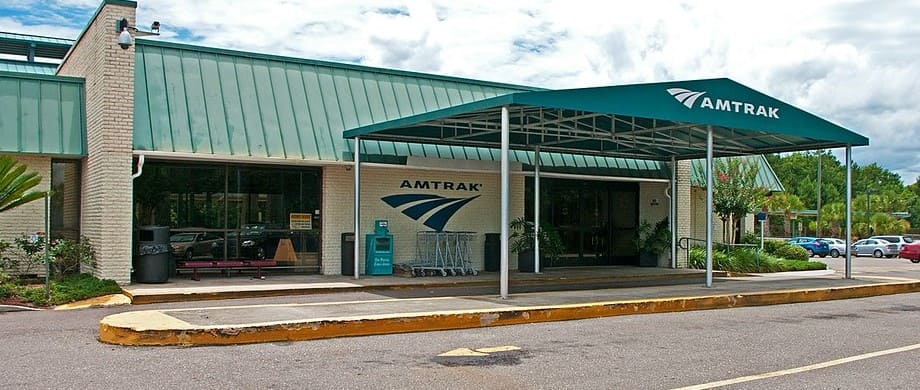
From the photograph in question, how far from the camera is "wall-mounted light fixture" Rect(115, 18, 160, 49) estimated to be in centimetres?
1548

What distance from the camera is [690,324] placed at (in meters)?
12.3

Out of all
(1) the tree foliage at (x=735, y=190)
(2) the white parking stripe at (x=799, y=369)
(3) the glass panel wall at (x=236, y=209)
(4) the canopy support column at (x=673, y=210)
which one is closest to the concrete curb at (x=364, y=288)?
(4) the canopy support column at (x=673, y=210)

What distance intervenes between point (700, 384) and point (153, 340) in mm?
5943

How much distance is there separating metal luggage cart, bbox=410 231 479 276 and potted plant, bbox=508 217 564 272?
1218mm

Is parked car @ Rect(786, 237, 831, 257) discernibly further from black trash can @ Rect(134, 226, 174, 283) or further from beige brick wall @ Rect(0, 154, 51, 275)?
beige brick wall @ Rect(0, 154, 51, 275)

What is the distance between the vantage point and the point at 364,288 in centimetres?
1619

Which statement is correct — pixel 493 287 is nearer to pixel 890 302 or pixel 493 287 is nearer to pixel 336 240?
pixel 336 240

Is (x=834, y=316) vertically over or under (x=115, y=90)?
under

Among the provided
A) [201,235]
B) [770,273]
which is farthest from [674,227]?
[201,235]

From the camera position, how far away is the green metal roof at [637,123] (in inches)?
546

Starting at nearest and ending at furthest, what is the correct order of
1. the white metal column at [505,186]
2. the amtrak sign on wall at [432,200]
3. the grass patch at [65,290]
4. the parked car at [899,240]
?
the white metal column at [505,186] < the grass patch at [65,290] < the amtrak sign on wall at [432,200] < the parked car at [899,240]

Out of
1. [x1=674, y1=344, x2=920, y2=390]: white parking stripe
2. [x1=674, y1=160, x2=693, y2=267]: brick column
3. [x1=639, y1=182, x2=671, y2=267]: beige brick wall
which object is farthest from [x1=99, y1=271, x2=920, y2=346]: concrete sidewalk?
[x1=639, y1=182, x2=671, y2=267]: beige brick wall

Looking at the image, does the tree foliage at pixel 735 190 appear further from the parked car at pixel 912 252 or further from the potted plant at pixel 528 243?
the parked car at pixel 912 252

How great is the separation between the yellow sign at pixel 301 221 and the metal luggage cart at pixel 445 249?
2621 millimetres
